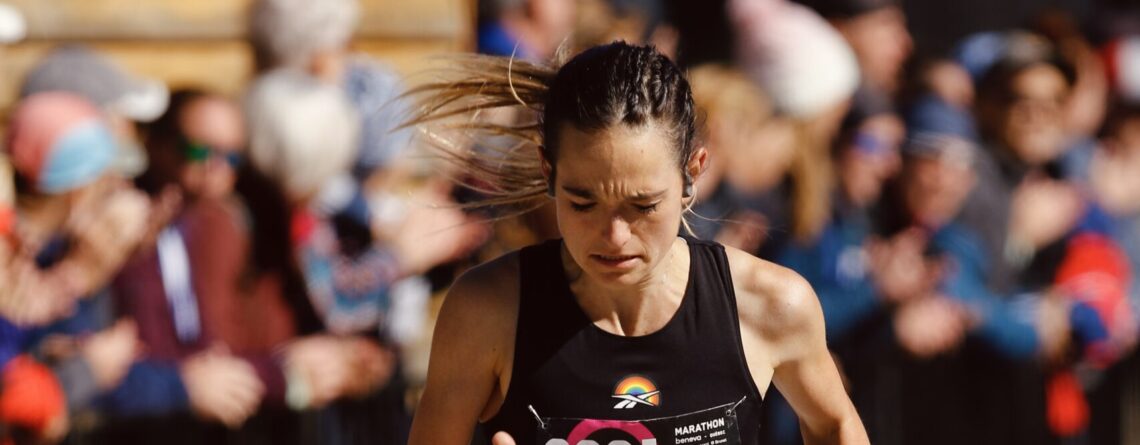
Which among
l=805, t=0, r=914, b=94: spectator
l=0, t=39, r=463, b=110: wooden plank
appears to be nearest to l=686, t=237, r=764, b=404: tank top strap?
l=0, t=39, r=463, b=110: wooden plank

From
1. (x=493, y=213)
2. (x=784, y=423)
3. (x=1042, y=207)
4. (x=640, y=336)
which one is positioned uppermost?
(x=640, y=336)

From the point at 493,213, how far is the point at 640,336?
2029mm

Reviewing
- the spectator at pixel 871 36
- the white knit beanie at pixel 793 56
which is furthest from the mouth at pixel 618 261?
the spectator at pixel 871 36

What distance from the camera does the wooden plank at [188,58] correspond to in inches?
237

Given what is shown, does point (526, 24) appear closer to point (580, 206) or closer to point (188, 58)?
point (188, 58)

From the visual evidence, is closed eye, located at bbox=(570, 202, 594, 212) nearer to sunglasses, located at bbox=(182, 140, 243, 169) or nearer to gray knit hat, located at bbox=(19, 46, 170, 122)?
sunglasses, located at bbox=(182, 140, 243, 169)

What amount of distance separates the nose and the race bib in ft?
1.36

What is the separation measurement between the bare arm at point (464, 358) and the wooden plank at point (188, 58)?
2.81 m

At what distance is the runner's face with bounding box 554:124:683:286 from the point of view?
3146mm

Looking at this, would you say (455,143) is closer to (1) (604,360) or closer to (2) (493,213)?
(1) (604,360)

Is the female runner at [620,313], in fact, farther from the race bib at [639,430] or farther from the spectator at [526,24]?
the spectator at [526,24]

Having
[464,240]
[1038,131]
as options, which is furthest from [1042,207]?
[464,240]

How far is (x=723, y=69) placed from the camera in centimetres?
630

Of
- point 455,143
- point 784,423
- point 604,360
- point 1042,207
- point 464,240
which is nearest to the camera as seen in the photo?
point 604,360
